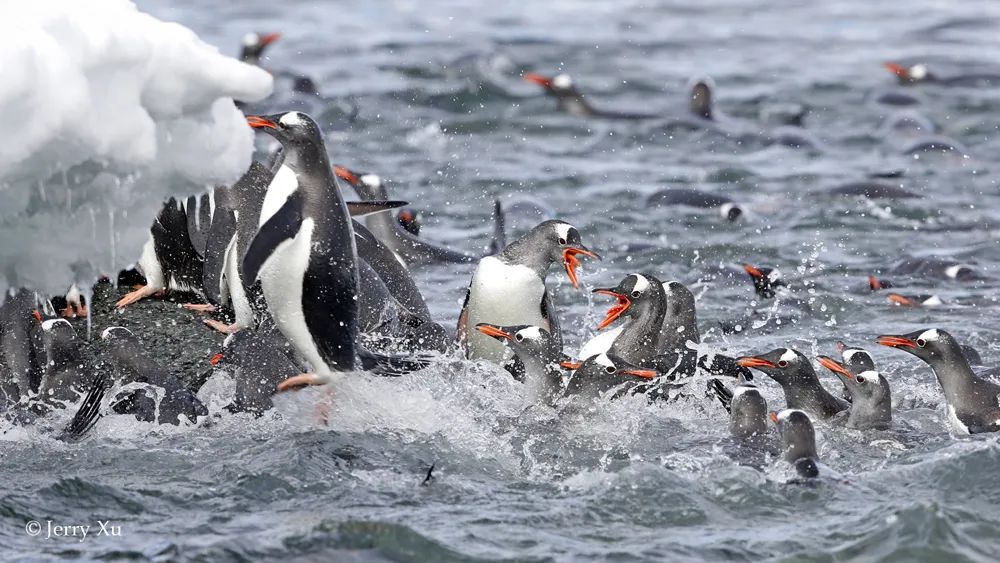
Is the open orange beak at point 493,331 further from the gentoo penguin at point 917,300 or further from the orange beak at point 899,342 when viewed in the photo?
the gentoo penguin at point 917,300

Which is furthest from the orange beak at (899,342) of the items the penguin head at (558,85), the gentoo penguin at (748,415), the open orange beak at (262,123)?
the penguin head at (558,85)

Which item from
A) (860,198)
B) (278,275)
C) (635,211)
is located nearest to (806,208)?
(860,198)

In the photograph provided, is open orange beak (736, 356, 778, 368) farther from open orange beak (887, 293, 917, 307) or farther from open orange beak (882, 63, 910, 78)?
open orange beak (882, 63, 910, 78)

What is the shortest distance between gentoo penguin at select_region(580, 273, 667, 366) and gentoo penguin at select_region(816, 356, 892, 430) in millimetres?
1103

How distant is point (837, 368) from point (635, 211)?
18.6 feet

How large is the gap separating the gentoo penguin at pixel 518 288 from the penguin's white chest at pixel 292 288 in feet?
4.04

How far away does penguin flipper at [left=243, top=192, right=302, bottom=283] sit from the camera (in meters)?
6.68

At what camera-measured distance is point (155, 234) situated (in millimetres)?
7934

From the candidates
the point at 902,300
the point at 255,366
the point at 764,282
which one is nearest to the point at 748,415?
the point at 255,366

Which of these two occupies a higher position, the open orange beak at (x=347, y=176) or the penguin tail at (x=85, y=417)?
the open orange beak at (x=347, y=176)

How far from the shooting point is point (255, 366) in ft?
23.1

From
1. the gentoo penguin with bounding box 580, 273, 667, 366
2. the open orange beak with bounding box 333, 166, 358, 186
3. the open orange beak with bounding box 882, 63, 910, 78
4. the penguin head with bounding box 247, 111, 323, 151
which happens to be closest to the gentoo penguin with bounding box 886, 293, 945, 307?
the gentoo penguin with bounding box 580, 273, 667, 366

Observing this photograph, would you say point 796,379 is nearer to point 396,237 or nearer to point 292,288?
point 292,288

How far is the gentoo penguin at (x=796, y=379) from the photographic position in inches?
298
